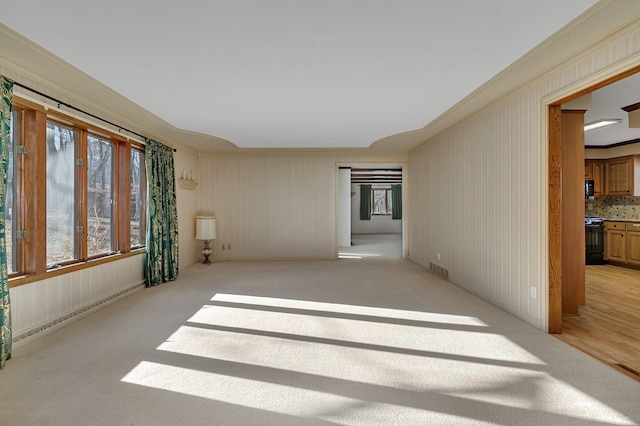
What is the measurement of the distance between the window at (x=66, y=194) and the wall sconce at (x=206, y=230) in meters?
1.57

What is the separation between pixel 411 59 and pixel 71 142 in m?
3.58

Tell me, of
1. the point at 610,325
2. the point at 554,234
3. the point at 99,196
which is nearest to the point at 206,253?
the point at 99,196

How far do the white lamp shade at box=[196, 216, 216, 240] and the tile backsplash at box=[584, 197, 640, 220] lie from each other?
8.15 m

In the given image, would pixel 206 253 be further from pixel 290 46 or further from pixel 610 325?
pixel 610 325

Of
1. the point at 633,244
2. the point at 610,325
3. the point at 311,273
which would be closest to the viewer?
the point at 610,325

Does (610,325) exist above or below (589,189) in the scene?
below

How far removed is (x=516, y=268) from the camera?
136 inches

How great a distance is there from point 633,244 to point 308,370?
6.82m

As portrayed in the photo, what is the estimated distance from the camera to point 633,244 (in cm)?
600

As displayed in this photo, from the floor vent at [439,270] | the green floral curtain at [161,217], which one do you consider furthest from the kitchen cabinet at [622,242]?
the green floral curtain at [161,217]

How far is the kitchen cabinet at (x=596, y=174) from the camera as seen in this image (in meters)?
6.95

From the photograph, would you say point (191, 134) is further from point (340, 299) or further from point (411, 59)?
point (411, 59)

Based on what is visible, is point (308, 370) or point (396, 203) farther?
point (396, 203)

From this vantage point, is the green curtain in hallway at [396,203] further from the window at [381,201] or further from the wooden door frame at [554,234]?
the wooden door frame at [554,234]
